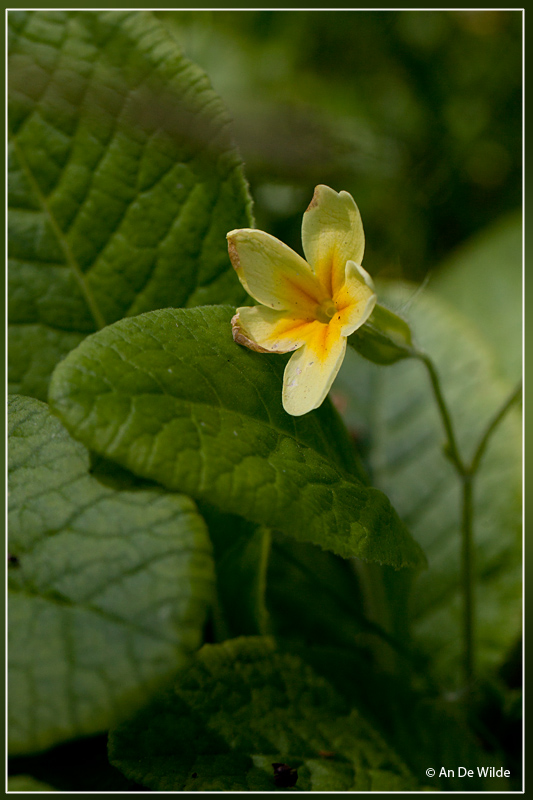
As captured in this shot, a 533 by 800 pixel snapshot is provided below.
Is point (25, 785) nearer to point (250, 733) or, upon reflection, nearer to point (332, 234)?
point (250, 733)

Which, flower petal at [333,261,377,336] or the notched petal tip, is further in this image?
the notched petal tip

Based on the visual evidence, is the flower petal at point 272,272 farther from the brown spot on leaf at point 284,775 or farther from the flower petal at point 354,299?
the brown spot on leaf at point 284,775

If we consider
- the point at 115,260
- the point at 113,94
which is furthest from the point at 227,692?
the point at 113,94

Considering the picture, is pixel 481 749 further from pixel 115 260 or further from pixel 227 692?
pixel 115 260

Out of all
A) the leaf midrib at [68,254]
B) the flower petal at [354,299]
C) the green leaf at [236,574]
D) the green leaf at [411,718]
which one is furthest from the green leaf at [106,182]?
Answer: the green leaf at [411,718]

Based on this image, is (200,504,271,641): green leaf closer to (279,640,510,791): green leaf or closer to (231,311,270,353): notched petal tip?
(279,640,510,791): green leaf

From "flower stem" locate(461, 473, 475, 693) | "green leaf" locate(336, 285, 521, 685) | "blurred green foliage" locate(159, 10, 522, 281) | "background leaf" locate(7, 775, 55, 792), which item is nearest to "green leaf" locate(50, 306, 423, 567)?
"flower stem" locate(461, 473, 475, 693)
